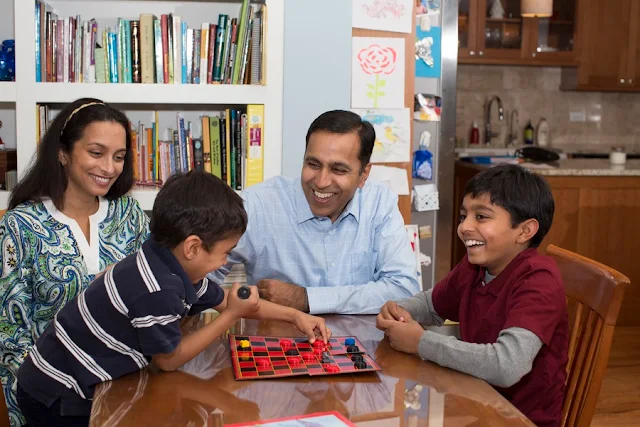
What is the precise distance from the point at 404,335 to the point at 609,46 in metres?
5.84

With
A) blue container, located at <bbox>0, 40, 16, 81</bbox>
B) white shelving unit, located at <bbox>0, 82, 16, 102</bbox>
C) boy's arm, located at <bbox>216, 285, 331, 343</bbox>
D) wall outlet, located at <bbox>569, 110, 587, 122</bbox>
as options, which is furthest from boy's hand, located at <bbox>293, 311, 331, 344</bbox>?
wall outlet, located at <bbox>569, 110, 587, 122</bbox>

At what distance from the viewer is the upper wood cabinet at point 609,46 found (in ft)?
21.5

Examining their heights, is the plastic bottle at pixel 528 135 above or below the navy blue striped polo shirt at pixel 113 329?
above

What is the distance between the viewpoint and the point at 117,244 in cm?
206

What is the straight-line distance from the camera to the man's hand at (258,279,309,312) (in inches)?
75.6

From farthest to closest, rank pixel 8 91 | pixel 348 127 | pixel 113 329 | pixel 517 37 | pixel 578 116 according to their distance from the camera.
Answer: pixel 578 116, pixel 517 37, pixel 8 91, pixel 348 127, pixel 113 329

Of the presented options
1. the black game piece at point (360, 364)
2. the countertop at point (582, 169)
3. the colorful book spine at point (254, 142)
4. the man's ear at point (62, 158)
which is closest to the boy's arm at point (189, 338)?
the black game piece at point (360, 364)

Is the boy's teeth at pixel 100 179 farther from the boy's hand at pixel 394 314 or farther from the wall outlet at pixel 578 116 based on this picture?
the wall outlet at pixel 578 116

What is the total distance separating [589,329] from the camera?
1.65m

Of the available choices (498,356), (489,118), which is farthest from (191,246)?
(489,118)

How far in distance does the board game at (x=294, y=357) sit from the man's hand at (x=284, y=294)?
0.29m

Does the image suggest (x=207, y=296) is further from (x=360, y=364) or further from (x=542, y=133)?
(x=542, y=133)

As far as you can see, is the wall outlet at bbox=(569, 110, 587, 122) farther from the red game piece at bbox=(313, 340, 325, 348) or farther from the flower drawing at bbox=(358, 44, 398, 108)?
the red game piece at bbox=(313, 340, 325, 348)

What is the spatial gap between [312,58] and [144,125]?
2.62 ft
